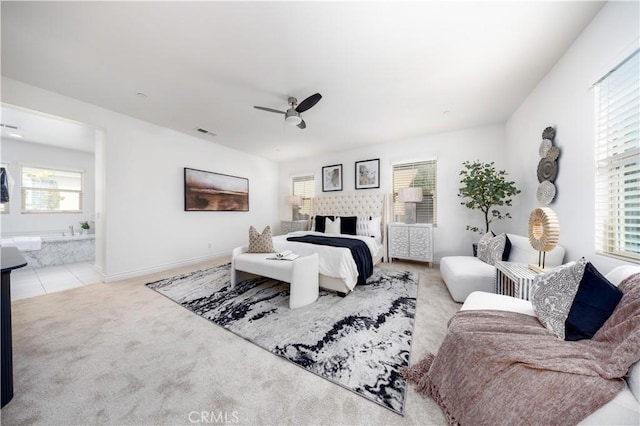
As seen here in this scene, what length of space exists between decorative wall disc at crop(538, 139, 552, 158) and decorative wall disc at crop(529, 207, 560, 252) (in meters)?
0.97

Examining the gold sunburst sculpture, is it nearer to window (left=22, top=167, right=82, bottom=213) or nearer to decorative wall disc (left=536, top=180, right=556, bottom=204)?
decorative wall disc (left=536, top=180, right=556, bottom=204)

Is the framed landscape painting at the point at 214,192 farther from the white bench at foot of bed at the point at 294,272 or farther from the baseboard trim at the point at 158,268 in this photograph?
the white bench at foot of bed at the point at 294,272

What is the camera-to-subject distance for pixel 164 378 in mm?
1397

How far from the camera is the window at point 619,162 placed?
1421mm

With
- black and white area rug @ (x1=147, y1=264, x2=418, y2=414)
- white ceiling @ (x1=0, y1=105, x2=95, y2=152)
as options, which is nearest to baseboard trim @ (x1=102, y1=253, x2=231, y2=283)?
black and white area rug @ (x1=147, y1=264, x2=418, y2=414)

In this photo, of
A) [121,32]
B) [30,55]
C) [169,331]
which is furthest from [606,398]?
[30,55]

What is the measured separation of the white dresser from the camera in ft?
12.9

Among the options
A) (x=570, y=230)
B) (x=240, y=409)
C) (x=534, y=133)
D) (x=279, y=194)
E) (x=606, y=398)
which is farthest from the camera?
(x=279, y=194)

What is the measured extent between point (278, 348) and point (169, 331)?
3.60 feet

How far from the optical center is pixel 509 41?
188 centimetres

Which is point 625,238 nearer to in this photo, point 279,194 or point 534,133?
point 534,133

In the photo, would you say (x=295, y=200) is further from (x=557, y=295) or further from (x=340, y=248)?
(x=557, y=295)

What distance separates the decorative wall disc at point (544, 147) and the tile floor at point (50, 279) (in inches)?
251

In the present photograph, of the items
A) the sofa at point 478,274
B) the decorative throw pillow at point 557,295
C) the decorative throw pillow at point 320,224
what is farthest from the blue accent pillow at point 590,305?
the decorative throw pillow at point 320,224
